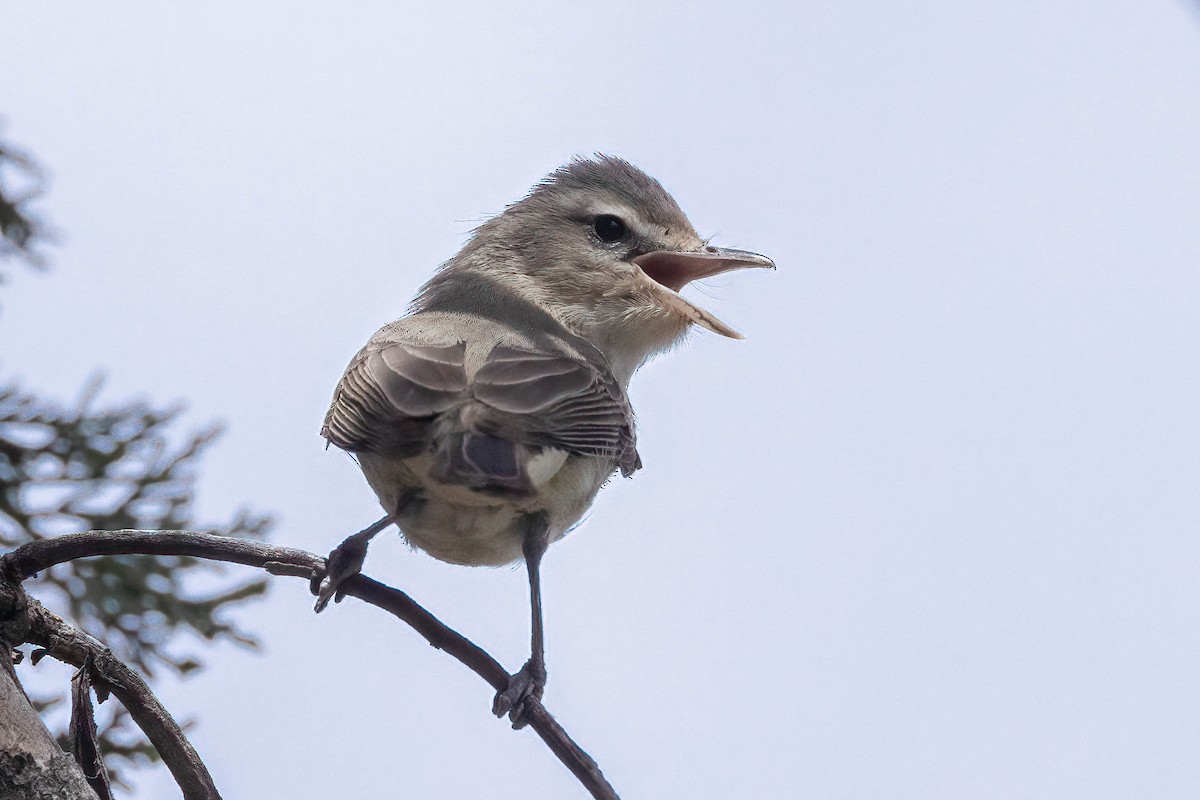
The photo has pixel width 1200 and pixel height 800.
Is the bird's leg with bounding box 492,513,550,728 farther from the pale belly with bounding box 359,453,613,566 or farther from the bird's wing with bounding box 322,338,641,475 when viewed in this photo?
the bird's wing with bounding box 322,338,641,475

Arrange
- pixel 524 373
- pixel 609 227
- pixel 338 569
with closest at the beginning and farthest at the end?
pixel 338 569
pixel 524 373
pixel 609 227

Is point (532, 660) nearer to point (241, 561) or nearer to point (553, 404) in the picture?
point (553, 404)

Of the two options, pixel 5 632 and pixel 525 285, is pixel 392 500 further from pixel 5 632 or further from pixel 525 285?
pixel 525 285

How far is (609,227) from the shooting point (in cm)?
489

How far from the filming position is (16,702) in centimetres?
234

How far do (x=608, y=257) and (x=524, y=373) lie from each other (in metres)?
1.33

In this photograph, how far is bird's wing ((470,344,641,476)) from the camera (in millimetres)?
3256

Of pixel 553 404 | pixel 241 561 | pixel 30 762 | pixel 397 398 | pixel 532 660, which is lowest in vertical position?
pixel 30 762

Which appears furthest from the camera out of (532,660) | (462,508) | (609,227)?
(609,227)

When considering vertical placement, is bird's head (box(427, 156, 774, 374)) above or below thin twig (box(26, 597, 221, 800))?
above

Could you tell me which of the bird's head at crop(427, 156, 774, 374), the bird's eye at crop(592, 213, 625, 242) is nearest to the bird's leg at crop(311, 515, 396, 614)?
the bird's head at crop(427, 156, 774, 374)

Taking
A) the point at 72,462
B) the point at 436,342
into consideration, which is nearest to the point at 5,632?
the point at 436,342

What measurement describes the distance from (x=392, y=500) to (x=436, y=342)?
1.73 feet

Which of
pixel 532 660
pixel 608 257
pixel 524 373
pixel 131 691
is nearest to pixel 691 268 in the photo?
pixel 608 257
